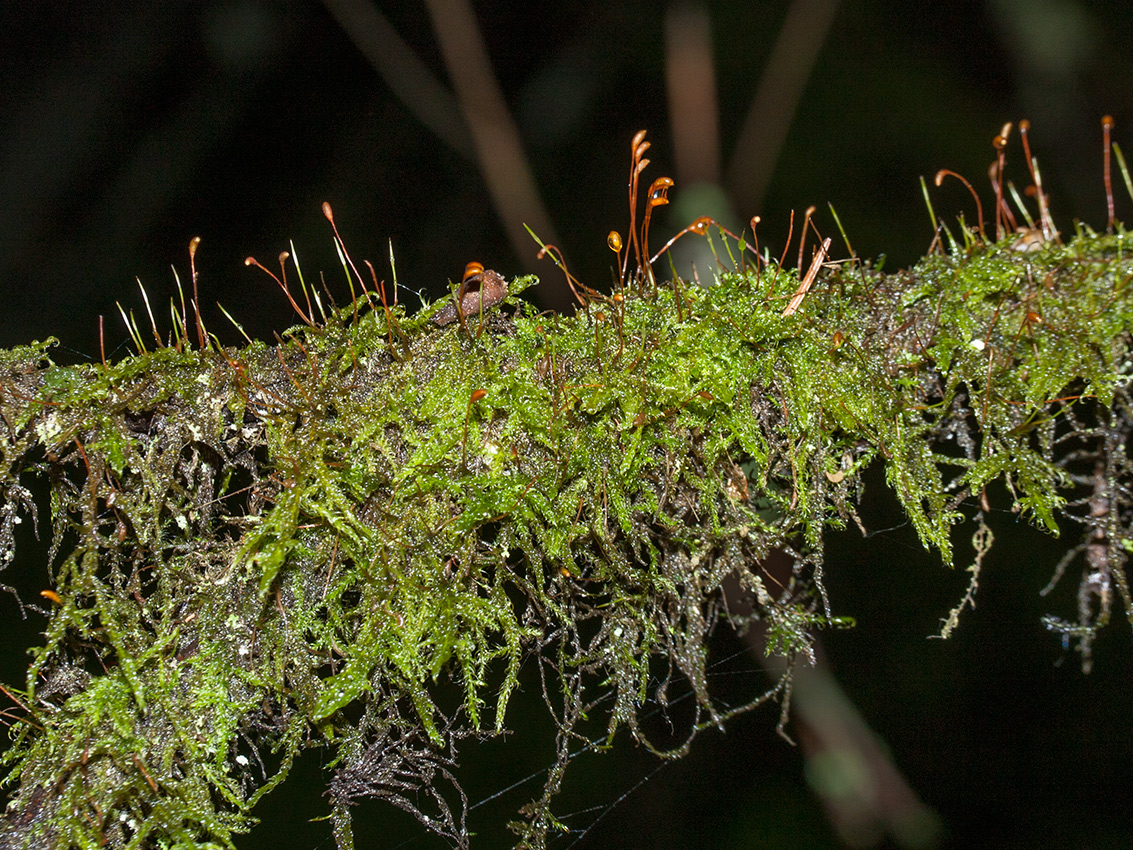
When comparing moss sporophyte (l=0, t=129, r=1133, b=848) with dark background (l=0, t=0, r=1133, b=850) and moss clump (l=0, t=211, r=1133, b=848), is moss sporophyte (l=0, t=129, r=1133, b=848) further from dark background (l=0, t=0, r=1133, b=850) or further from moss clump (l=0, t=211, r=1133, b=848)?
dark background (l=0, t=0, r=1133, b=850)

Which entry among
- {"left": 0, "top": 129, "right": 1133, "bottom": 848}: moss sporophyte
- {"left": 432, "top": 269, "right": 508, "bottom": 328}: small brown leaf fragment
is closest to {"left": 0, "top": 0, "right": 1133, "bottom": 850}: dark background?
{"left": 0, "top": 129, "right": 1133, "bottom": 848}: moss sporophyte

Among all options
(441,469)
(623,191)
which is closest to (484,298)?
(441,469)

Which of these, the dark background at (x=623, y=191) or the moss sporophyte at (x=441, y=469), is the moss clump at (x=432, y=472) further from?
the dark background at (x=623, y=191)

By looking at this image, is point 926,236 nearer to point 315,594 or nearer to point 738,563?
point 738,563

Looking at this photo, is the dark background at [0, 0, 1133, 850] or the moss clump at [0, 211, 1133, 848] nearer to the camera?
the moss clump at [0, 211, 1133, 848]

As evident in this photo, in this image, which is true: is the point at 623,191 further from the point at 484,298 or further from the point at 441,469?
the point at 441,469

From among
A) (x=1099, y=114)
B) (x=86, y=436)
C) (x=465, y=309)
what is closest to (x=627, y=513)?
(x=465, y=309)
